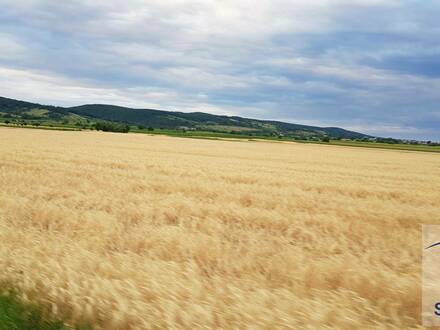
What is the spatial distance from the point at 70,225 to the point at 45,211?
1.16m

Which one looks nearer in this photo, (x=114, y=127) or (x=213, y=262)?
(x=213, y=262)

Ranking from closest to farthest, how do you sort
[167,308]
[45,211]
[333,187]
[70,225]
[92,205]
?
[167,308]
[70,225]
[45,211]
[92,205]
[333,187]

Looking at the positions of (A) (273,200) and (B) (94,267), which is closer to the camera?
(B) (94,267)

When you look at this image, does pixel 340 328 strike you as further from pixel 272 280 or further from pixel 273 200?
pixel 273 200

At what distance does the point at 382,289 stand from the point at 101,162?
785 inches

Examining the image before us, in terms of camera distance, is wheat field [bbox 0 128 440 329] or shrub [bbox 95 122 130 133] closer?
wheat field [bbox 0 128 440 329]

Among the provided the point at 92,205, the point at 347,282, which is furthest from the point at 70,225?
the point at 347,282

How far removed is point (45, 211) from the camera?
27.3 feet

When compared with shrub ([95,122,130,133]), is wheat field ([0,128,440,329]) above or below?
below

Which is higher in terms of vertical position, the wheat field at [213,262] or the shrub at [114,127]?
the shrub at [114,127]

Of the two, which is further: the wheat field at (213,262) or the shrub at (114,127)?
the shrub at (114,127)

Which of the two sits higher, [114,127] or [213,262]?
[114,127]

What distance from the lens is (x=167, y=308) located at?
3568 mm

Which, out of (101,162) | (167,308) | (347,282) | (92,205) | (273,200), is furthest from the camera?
(101,162)
